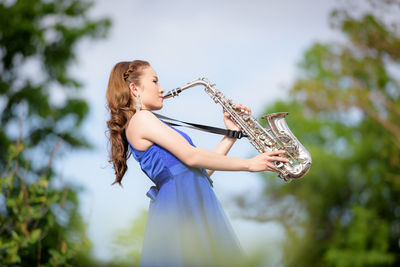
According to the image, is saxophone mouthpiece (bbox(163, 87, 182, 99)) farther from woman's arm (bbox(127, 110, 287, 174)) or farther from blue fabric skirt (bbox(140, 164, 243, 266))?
blue fabric skirt (bbox(140, 164, 243, 266))

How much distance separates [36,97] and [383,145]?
44.6 ft

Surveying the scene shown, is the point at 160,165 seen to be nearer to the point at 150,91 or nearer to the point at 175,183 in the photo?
the point at 175,183

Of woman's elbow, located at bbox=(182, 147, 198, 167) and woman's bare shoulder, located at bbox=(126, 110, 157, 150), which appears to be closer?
woman's elbow, located at bbox=(182, 147, 198, 167)

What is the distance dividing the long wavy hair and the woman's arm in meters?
0.26

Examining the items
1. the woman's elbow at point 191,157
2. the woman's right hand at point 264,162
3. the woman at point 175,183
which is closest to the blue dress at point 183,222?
the woman at point 175,183

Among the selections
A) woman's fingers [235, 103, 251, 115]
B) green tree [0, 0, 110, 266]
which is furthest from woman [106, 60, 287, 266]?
green tree [0, 0, 110, 266]

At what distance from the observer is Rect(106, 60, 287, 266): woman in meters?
2.65

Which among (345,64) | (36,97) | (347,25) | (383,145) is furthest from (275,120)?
(383,145)

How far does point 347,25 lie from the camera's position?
11.9m

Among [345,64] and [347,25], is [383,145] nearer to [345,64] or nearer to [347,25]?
[345,64]

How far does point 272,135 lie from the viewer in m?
3.34

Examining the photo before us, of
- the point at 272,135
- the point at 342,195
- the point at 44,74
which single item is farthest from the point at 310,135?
the point at 272,135

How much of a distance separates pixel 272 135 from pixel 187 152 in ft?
2.80

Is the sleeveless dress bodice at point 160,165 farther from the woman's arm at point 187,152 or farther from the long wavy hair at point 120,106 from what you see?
the long wavy hair at point 120,106
